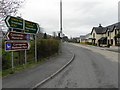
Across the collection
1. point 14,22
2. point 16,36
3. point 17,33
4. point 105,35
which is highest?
point 105,35

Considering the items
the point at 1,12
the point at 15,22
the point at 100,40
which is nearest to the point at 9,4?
the point at 1,12

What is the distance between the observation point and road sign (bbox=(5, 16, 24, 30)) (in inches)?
478

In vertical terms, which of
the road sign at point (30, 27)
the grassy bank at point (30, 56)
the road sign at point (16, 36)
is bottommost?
the grassy bank at point (30, 56)

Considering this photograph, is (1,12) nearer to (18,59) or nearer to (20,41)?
(20,41)

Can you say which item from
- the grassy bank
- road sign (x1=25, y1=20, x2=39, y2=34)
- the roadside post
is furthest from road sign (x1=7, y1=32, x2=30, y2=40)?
the grassy bank

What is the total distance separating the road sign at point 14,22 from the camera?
39.8ft

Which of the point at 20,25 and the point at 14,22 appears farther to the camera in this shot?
the point at 20,25

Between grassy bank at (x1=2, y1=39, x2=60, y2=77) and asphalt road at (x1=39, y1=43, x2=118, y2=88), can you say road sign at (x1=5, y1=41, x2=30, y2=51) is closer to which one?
grassy bank at (x1=2, y1=39, x2=60, y2=77)

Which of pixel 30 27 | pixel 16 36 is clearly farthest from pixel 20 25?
pixel 30 27

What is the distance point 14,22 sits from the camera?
1298cm

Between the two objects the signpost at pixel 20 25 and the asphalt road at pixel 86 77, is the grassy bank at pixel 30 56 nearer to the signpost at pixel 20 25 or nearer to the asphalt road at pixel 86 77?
the signpost at pixel 20 25

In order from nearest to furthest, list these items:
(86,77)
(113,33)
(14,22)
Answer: (86,77), (14,22), (113,33)

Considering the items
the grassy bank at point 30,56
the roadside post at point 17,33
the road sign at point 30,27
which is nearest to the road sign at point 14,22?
the roadside post at point 17,33

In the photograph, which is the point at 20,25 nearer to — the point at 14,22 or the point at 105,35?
the point at 14,22
